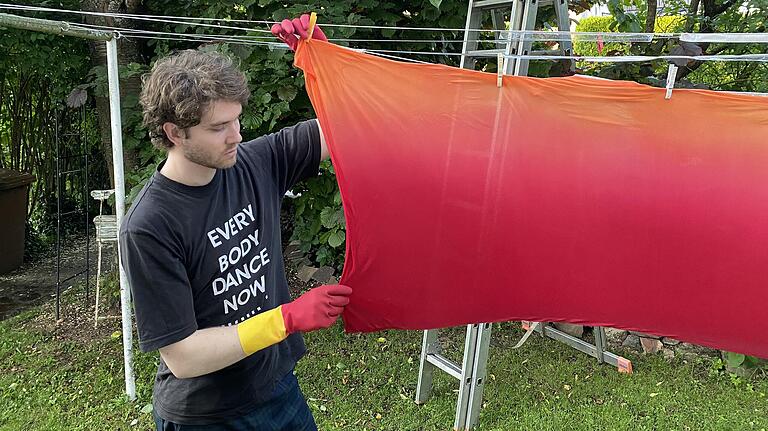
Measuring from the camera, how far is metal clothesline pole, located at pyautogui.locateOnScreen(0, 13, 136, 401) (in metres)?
2.70

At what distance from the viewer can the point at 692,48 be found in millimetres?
2104

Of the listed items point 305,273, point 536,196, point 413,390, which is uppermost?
point 536,196

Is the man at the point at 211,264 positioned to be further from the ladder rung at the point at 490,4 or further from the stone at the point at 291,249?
the stone at the point at 291,249

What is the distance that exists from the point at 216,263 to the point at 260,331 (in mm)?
208

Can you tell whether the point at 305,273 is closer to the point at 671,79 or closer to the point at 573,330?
the point at 573,330

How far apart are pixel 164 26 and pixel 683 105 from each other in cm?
366

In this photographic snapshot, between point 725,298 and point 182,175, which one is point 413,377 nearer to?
point 725,298

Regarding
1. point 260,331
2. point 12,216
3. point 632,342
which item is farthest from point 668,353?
point 12,216

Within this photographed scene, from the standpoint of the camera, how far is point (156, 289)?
1420 millimetres

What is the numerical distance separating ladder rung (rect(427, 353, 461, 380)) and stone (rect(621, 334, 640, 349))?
141cm

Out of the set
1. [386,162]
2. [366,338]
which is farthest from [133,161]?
[386,162]

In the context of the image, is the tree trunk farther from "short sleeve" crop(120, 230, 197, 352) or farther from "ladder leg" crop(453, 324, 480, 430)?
"short sleeve" crop(120, 230, 197, 352)

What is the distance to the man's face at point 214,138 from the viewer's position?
145 cm

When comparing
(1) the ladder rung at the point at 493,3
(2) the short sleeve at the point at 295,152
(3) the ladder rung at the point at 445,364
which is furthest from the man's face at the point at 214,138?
(3) the ladder rung at the point at 445,364
